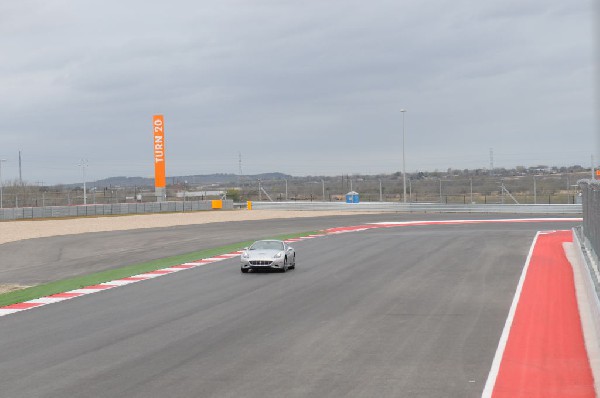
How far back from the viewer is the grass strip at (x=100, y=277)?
2113 cm

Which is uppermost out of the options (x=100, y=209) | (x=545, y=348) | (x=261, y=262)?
(x=100, y=209)

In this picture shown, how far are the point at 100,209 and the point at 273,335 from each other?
57719 mm

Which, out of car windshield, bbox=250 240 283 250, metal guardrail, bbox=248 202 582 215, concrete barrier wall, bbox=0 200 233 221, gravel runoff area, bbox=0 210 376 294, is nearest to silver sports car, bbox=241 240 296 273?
car windshield, bbox=250 240 283 250

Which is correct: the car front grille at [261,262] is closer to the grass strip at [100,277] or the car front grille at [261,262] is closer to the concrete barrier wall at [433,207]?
the grass strip at [100,277]

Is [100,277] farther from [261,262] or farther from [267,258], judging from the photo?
[267,258]

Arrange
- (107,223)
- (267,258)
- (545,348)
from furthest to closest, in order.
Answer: (107,223)
(267,258)
(545,348)

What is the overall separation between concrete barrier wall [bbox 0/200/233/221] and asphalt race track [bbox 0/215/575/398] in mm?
42062

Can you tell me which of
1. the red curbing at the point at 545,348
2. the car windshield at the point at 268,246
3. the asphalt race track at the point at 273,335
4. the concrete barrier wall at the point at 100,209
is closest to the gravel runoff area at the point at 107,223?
the concrete barrier wall at the point at 100,209

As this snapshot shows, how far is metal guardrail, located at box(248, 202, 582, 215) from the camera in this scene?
61938 mm

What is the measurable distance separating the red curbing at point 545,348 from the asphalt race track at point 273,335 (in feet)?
1.26

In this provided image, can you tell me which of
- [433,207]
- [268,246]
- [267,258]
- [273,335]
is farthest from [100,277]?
[433,207]

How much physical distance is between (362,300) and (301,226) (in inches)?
1285

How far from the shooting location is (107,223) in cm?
5734

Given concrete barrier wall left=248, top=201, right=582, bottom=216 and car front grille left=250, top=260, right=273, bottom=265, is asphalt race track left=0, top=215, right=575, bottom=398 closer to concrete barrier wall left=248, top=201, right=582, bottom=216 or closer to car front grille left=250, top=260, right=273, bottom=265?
car front grille left=250, top=260, right=273, bottom=265
